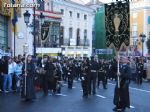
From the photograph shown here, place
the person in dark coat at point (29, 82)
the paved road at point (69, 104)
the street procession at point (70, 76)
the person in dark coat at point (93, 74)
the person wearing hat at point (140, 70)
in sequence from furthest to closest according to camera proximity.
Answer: the person wearing hat at point (140, 70) → the person in dark coat at point (93, 74) → the person in dark coat at point (29, 82) → the street procession at point (70, 76) → the paved road at point (69, 104)

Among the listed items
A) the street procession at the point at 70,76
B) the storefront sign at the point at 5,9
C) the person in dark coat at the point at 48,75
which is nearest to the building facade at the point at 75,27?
the street procession at the point at 70,76

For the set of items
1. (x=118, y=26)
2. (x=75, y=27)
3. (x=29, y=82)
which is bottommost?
(x=29, y=82)

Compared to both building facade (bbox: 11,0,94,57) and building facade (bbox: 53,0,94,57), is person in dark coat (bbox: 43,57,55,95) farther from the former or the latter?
building facade (bbox: 53,0,94,57)

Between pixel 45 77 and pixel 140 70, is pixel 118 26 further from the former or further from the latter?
pixel 140 70

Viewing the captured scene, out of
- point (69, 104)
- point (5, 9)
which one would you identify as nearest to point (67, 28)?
point (5, 9)

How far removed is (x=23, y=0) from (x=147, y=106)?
1817cm

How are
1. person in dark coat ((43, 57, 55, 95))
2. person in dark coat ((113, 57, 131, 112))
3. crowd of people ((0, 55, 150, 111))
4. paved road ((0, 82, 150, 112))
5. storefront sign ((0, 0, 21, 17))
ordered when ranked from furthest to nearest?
1. storefront sign ((0, 0, 21, 17))
2. person in dark coat ((43, 57, 55, 95))
3. paved road ((0, 82, 150, 112))
4. crowd of people ((0, 55, 150, 111))
5. person in dark coat ((113, 57, 131, 112))

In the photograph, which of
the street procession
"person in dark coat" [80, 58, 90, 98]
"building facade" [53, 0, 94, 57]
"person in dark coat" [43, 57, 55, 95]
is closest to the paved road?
the street procession

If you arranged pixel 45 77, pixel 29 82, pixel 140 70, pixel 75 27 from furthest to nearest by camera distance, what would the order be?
pixel 75 27
pixel 140 70
pixel 45 77
pixel 29 82

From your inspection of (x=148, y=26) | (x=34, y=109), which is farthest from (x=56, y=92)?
(x=148, y=26)

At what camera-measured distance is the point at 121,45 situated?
1452 centimetres

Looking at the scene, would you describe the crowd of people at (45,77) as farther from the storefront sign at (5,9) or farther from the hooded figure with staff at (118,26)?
the storefront sign at (5,9)

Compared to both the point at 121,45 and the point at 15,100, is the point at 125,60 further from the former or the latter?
the point at 15,100

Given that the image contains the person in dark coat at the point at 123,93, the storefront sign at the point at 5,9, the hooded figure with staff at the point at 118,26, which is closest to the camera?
the person in dark coat at the point at 123,93
